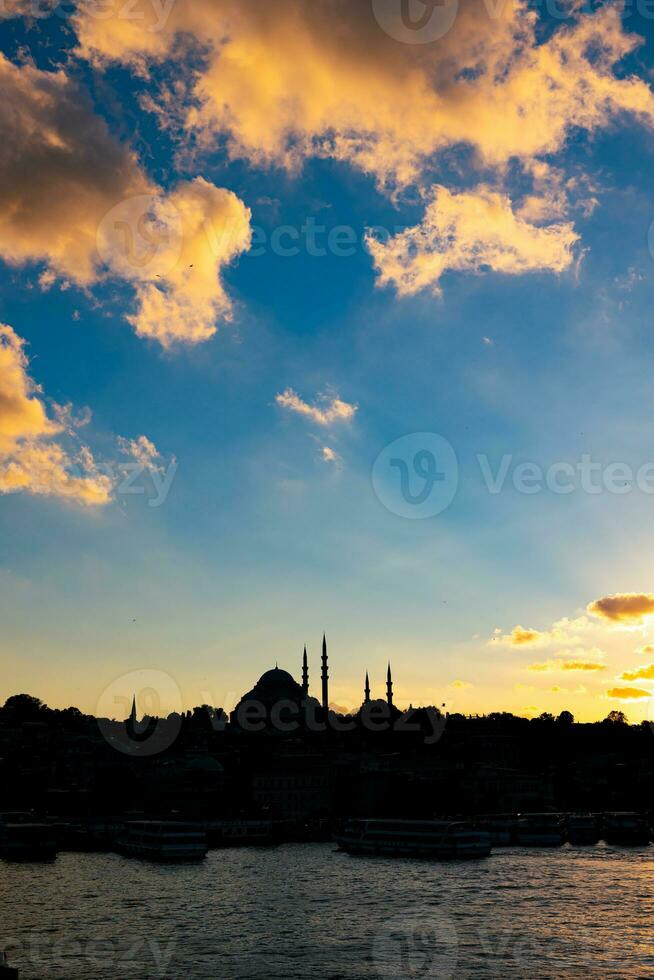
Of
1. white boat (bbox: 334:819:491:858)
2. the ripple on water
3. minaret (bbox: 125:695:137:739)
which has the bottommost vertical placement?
the ripple on water

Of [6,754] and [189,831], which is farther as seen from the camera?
[6,754]

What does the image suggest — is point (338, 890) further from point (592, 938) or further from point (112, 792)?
point (112, 792)

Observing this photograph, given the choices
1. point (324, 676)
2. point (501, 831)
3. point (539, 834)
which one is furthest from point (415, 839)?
point (324, 676)

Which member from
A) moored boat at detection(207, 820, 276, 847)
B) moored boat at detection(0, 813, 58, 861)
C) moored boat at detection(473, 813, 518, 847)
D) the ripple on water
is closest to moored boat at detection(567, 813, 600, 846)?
moored boat at detection(473, 813, 518, 847)

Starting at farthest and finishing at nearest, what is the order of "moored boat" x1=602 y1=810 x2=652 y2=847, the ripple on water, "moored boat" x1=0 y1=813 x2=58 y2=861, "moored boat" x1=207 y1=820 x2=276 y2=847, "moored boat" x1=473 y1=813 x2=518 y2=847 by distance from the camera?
"moored boat" x1=207 y1=820 x2=276 y2=847
"moored boat" x1=473 y1=813 x2=518 y2=847
"moored boat" x1=602 y1=810 x2=652 y2=847
"moored boat" x1=0 y1=813 x2=58 y2=861
the ripple on water

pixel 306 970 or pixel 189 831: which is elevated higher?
pixel 189 831

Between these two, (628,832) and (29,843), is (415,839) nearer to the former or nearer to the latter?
(628,832)

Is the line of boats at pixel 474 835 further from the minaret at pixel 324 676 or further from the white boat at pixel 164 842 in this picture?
the minaret at pixel 324 676

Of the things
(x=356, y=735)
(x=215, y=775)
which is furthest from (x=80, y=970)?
(x=356, y=735)

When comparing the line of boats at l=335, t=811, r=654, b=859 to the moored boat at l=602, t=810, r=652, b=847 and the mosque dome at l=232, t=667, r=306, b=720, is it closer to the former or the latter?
the moored boat at l=602, t=810, r=652, b=847
